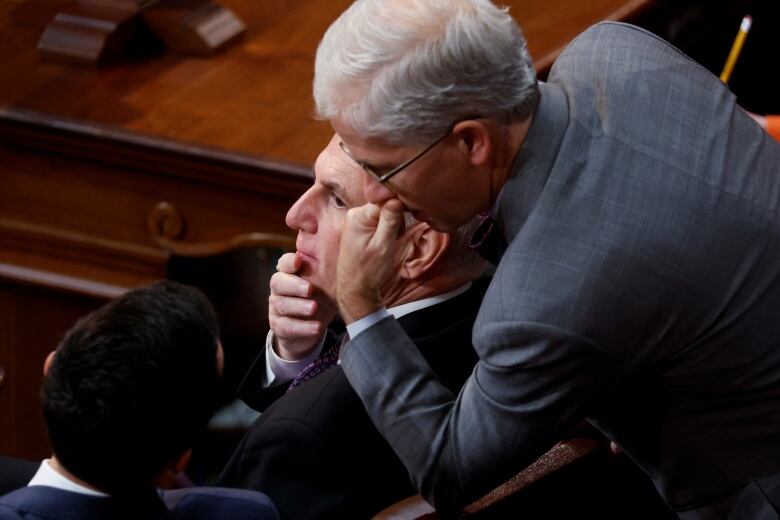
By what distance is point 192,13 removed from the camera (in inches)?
119

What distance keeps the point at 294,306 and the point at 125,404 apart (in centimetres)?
62

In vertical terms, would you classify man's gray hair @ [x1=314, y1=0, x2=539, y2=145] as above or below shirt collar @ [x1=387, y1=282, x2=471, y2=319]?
above

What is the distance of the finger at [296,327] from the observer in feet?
6.34

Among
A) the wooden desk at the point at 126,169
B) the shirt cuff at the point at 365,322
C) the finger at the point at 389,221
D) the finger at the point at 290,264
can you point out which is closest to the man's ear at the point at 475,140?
the finger at the point at 389,221

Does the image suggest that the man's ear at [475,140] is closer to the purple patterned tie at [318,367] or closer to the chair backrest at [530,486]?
the chair backrest at [530,486]

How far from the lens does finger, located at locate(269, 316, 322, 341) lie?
1932 millimetres

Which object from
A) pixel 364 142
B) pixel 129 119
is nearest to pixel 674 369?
pixel 364 142

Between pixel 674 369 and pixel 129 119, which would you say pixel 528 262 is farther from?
pixel 129 119

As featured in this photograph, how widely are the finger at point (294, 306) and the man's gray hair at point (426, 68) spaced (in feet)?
1.41

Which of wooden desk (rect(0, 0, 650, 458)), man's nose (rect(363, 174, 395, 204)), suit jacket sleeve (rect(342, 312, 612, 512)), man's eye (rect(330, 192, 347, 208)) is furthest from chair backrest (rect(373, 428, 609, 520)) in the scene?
wooden desk (rect(0, 0, 650, 458))

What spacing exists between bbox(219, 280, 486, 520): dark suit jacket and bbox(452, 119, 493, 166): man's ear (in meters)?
0.36

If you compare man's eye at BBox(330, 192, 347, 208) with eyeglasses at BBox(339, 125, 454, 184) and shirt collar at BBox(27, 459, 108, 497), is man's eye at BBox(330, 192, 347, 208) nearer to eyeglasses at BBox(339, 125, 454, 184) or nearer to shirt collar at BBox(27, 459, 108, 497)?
eyeglasses at BBox(339, 125, 454, 184)

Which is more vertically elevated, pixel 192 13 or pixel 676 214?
pixel 676 214

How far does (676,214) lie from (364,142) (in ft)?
1.28
